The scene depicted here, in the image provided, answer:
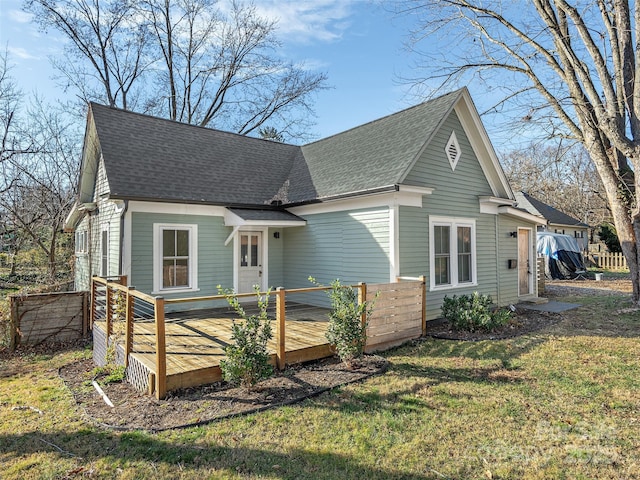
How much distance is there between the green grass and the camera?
3.22 meters

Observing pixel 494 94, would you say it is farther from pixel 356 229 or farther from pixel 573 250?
pixel 573 250

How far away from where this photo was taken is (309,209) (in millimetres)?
10242

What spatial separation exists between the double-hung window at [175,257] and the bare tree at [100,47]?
675 inches

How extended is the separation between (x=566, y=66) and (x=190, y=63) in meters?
20.6

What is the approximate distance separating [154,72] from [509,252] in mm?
22601

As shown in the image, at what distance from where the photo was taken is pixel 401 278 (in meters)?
7.99

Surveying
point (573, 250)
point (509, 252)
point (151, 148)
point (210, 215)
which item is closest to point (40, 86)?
point (151, 148)

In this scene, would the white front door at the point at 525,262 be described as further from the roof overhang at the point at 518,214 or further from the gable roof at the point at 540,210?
the gable roof at the point at 540,210

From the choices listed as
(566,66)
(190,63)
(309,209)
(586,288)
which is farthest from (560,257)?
(190,63)

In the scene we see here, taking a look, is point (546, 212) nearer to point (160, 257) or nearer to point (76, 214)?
point (160, 257)

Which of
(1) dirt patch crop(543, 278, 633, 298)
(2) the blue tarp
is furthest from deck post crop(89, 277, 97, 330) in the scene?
(2) the blue tarp

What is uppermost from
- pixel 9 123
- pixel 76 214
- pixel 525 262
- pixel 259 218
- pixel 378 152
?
pixel 9 123

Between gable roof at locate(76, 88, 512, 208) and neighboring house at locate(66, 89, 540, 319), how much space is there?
45 mm

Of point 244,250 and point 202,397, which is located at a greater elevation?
point 244,250
